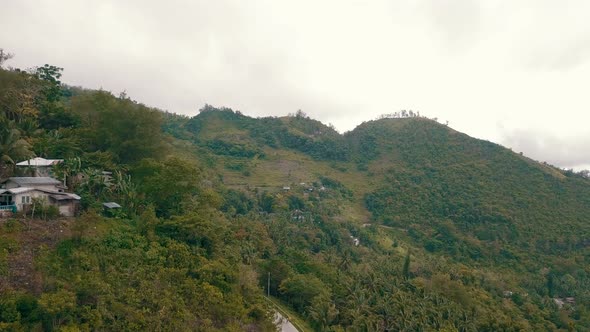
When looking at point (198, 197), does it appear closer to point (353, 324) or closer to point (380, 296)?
point (353, 324)

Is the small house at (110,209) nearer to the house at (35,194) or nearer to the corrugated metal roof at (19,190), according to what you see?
the house at (35,194)

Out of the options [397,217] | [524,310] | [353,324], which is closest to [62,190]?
[353,324]

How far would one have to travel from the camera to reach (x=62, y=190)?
30.8 metres

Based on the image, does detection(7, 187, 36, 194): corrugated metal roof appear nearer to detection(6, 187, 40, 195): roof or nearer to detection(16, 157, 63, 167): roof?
detection(6, 187, 40, 195): roof

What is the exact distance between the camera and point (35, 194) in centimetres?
2839

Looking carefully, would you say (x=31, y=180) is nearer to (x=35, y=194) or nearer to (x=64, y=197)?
(x=35, y=194)

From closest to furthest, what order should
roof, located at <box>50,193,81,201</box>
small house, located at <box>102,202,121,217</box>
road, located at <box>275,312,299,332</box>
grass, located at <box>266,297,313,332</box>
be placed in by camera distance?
roof, located at <box>50,193,81,201</box> < small house, located at <box>102,202,121,217</box> < road, located at <box>275,312,299,332</box> < grass, located at <box>266,297,313,332</box>

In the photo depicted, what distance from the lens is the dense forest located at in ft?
82.5

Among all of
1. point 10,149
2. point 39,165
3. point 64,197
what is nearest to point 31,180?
point 64,197

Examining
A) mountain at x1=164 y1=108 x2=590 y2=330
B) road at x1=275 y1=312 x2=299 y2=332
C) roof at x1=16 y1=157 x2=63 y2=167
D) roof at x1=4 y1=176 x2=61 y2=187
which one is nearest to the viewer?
roof at x1=4 y1=176 x2=61 y2=187

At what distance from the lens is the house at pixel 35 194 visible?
91.1ft

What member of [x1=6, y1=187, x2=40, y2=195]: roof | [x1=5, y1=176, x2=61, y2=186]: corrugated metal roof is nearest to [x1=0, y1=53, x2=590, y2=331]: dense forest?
[x1=6, y1=187, x2=40, y2=195]: roof

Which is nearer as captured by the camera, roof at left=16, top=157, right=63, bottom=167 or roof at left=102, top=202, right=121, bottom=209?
roof at left=102, top=202, right=121, bottom=209

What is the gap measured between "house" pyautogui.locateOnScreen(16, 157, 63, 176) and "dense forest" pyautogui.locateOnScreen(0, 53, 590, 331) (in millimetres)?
759
